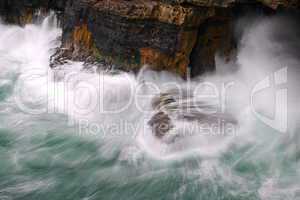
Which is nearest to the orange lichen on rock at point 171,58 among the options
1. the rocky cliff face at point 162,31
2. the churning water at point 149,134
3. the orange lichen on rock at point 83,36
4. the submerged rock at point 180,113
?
the rocky cliff face at point 162,31

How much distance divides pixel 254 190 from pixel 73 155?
4237mm

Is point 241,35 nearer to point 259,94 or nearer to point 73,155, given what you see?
point 259,94

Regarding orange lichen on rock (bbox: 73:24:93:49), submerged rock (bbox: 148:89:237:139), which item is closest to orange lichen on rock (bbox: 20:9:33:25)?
orange lichen on rock (bbox: 73:24:93:49)

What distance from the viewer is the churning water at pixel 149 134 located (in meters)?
7.94

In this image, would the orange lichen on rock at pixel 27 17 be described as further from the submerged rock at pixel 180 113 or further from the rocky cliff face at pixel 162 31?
the submerged rock at pixel 180 113

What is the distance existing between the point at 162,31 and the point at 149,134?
10.7ft

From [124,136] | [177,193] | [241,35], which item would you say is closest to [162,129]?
[124,136]

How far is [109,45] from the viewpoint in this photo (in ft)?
38.5

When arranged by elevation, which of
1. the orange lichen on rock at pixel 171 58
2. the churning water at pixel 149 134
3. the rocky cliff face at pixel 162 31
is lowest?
the churning water at pixel 149 134

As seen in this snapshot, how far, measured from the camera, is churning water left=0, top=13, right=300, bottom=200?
26.1 ft

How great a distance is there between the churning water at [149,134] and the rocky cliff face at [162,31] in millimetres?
457

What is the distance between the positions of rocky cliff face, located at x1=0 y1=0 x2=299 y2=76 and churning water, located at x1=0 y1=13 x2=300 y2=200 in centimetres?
46

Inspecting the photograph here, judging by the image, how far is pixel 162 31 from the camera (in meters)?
10.7

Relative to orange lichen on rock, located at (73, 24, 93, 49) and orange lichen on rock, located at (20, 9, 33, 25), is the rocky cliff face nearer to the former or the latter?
orange lichen on rock, located at (73, 24, 93, 49)
